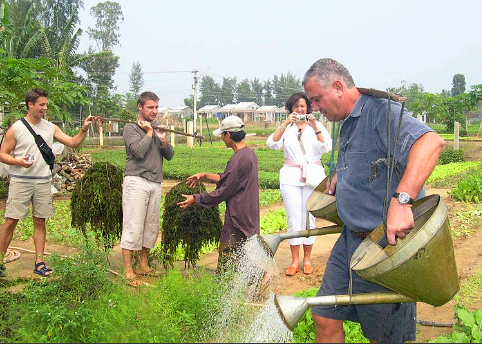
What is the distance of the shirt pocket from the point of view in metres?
2.91

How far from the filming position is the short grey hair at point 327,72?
2967mm

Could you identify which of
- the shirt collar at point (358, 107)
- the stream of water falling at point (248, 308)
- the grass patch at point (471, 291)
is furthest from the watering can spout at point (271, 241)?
the grass patch at point (471, 291)

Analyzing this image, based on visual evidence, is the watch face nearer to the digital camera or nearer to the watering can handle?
the watering can handle

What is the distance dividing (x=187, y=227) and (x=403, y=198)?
9.84 ft

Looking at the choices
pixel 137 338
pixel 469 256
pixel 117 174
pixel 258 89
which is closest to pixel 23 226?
pixel 117 174

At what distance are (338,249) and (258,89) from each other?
100703 mm

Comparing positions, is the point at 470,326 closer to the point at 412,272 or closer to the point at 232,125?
the point at 412,272

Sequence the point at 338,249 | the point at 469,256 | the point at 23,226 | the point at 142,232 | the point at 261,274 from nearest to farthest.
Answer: the point at 338,249 → the point at 261,274 → the point at 142,232 → the point at 469,256 → the point at 23,226

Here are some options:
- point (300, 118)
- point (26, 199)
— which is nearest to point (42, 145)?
point (26, 199)

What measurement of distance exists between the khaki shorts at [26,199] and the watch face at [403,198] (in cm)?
443

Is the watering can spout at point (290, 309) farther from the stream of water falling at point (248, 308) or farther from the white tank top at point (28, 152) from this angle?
the white tank top at point (28, 152)

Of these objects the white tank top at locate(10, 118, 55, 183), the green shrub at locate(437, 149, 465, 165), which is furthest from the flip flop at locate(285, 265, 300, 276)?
the green shrub at locate(437, 149, 465, 165)

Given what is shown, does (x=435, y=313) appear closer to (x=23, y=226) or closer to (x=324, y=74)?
(x=324, y=74)

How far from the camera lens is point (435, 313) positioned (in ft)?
15.4
